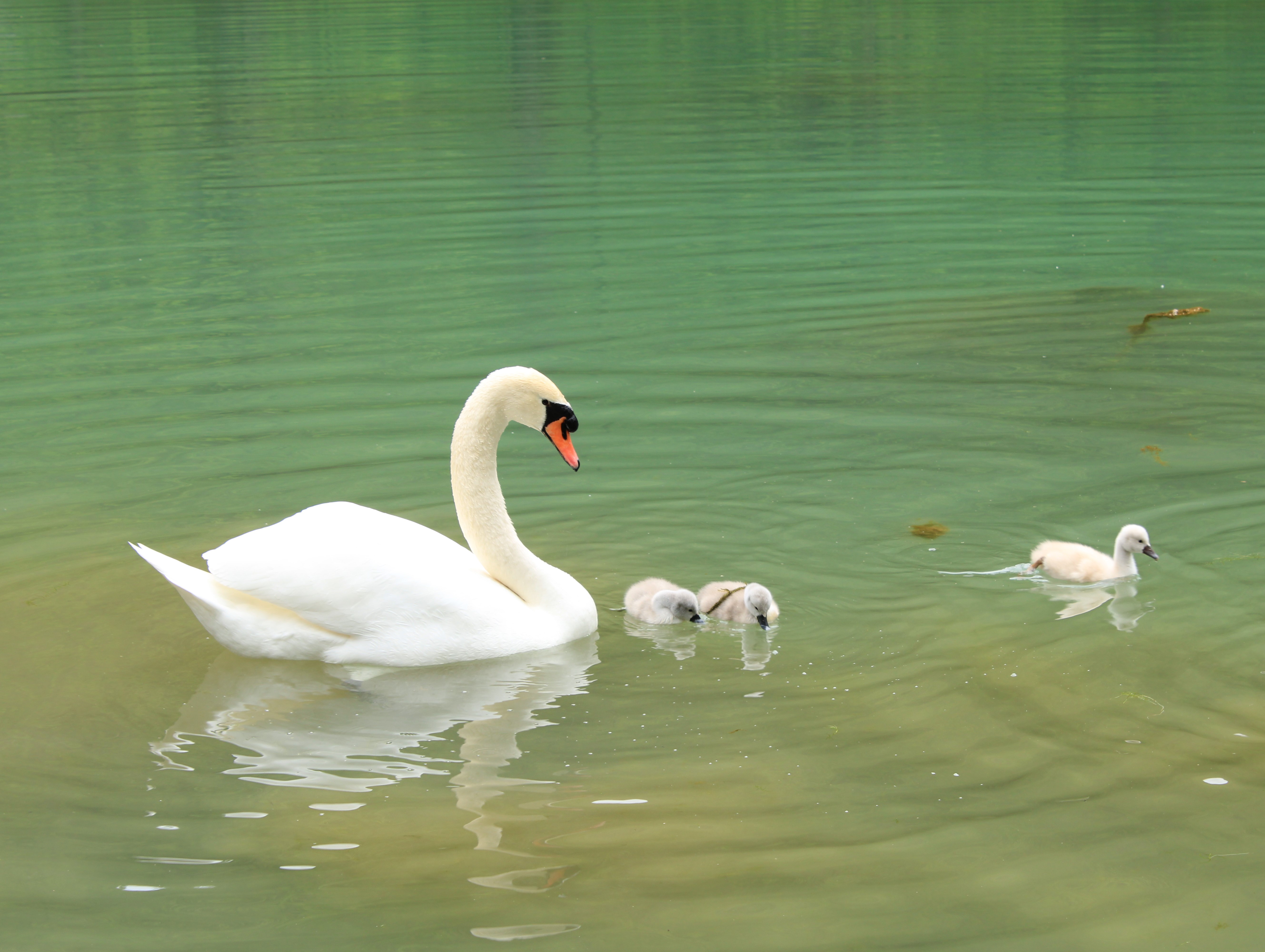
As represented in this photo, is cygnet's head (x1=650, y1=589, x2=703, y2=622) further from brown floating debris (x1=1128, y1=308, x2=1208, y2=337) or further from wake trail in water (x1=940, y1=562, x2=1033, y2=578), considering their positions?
brown floating debris (x1=1128, y1=308, x2=1208, y2=337)

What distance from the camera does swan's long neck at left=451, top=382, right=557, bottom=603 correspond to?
20.6 ft

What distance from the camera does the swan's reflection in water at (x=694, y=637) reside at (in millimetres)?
6023

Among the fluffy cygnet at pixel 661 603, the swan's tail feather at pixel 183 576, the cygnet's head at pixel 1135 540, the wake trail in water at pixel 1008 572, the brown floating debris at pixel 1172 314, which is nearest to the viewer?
the swan's tail feather at pixel 183 576

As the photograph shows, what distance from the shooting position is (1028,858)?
452cm

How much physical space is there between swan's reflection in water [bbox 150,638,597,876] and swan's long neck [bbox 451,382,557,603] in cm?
32

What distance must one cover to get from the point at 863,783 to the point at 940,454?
3585mm

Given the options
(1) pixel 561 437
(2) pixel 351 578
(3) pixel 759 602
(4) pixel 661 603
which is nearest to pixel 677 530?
(4) pixel 661 603

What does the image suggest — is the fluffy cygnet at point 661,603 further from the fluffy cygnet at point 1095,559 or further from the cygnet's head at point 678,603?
the fluffy cygnet at point 1095,559

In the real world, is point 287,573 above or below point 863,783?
above

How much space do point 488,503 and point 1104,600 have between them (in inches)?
103

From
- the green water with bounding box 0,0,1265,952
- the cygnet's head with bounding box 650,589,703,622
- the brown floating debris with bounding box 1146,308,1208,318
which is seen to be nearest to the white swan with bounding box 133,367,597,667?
the green water with bounding box 0,0,1265,952

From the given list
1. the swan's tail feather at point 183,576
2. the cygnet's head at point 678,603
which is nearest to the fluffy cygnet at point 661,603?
the cygnet's head at point 678,603

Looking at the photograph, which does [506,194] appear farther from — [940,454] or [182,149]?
[940,454]

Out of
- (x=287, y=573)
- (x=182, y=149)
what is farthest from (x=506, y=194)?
(x=287, y=573)
